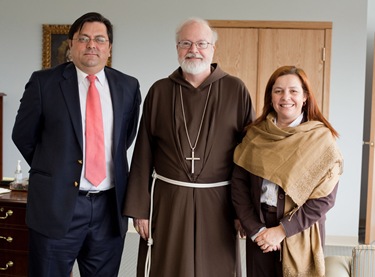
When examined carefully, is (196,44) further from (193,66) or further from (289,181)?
(289,181)

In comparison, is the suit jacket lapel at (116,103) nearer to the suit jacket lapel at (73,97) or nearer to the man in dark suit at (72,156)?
the man in dark suit at (72,156)

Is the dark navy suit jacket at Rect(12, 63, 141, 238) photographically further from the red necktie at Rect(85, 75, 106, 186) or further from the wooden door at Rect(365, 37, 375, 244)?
the wooden door at Rect(365, 37, 375, 244)

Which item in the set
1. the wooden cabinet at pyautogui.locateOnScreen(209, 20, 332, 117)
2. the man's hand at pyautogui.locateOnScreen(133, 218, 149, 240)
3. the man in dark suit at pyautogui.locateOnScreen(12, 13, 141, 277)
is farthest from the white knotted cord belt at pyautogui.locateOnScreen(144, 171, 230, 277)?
the wooden cabinet at pyautogui.locateOnScreen(209, 20, 332, 117)

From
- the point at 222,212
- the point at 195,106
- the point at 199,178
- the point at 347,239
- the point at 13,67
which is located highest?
the point at 13,67

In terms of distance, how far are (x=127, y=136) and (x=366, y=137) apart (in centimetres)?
344

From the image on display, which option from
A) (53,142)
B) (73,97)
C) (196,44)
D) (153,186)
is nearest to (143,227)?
(153,186)

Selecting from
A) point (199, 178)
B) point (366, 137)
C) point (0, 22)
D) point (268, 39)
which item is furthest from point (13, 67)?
point (366, 137)

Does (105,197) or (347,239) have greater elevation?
(105,197)

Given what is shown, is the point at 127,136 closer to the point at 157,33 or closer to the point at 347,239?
the point at 157,33

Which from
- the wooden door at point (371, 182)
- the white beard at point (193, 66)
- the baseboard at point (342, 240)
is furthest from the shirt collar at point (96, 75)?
the baseboard at point (342, 240)

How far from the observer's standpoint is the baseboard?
4887 millimetres

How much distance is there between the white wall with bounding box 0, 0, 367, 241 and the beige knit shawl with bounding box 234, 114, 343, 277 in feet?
9.60

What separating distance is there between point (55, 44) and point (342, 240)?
3.56 metres

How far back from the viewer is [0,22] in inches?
200
